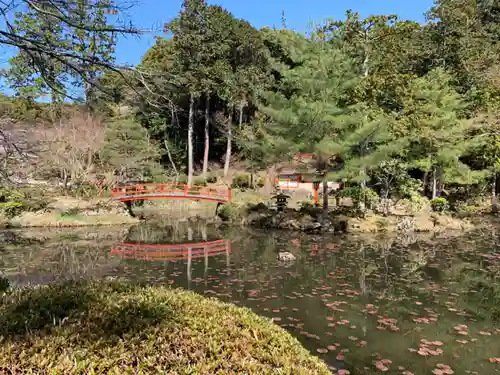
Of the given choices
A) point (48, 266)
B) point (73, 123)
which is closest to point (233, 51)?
point (73, 123)

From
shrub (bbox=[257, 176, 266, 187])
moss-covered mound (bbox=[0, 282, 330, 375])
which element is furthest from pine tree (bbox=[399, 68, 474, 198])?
moss-covered mound (bbox=[0, 282, 330, 375])

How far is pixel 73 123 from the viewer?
23953mm

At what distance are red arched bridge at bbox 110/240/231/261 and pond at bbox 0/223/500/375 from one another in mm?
34

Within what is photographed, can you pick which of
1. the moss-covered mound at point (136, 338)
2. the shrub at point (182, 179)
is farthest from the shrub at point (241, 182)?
the moss-covered mound at point (136, 338)

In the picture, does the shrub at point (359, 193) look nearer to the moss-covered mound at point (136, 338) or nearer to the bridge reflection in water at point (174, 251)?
the bridge reflection in water at point (174, 251)

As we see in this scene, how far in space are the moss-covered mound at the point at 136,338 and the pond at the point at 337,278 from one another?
194 centimetres

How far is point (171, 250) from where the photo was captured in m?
12.9

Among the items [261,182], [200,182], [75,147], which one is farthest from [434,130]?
[75,147]

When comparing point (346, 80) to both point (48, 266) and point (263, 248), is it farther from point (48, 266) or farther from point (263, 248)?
point (48, 266)

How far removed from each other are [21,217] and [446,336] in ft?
59.3

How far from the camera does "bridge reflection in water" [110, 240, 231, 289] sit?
11.6 m

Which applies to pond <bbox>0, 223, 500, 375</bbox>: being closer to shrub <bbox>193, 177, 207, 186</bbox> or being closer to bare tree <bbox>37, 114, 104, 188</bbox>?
bare tree <bbox>37, 114, 104, 188</bbox>

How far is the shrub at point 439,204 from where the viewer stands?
68.5 feet

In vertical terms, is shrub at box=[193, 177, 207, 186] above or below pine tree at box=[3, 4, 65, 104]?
below
